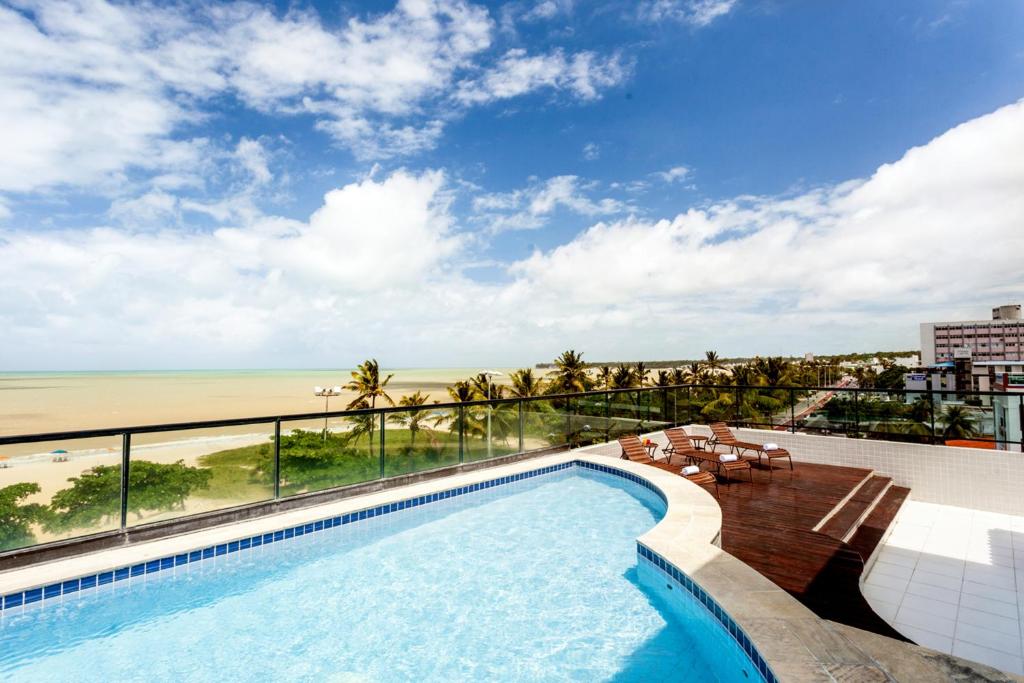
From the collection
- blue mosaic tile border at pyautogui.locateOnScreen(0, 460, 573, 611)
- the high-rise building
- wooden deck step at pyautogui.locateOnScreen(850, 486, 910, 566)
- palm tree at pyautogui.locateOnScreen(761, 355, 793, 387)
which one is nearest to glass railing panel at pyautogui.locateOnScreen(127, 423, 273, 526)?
blue mosaic tile border at pyautogui.locateOnScreen(0, 460, 573, 611)

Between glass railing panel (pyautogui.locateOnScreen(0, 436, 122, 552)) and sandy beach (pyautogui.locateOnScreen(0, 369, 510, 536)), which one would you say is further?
sandy beach (pyautogui.locateOnScreen(0, 369, 510, 536))

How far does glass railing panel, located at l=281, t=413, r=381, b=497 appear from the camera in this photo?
607cm

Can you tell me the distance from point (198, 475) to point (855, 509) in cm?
825

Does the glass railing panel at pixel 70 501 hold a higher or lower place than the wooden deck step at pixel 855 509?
higher

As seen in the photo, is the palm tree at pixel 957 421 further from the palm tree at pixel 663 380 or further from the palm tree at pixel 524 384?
the palm tree at pixel 524 384

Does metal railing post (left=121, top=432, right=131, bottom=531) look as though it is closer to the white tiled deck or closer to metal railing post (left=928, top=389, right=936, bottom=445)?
the white tiled deck

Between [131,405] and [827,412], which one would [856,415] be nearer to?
[827,412]

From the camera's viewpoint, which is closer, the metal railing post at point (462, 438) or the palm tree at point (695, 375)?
the metal railing post at point (462, 438)

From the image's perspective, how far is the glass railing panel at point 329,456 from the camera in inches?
239

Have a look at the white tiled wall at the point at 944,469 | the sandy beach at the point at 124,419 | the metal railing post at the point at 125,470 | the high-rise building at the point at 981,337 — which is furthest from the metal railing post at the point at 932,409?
the high-rise building at the point at 981,337

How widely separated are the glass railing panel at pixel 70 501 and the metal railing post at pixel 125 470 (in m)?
0.03

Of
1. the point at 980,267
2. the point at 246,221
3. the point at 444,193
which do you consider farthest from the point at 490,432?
the point at 980,267

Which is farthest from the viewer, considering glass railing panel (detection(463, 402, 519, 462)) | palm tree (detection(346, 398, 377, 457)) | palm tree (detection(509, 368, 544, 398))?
palm tree (detection(509, 368, 544, 398))

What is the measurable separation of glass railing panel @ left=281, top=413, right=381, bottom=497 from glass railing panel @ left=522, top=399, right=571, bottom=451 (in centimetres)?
280
